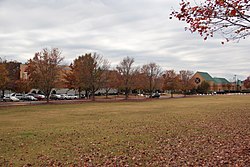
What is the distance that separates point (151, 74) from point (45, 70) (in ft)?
114

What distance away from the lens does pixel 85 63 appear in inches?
2270

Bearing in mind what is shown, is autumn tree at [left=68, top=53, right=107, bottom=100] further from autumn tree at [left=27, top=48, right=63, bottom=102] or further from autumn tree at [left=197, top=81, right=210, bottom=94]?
autumn tree at [left=197, top=81, right=210, bottom=94]

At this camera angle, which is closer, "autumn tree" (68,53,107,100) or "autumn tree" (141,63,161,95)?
"autumn tree" (68,53,107,100)

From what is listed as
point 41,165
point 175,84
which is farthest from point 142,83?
point 41,165

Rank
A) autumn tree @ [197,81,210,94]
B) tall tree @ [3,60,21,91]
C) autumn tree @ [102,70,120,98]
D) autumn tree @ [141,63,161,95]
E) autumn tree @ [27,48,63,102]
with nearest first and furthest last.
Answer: autumn tree @ [27,48,63,102] < tall tree @ [3,60,21,91] < autumn tree @ [102,70,120,98] < autumn tree @ [141,63,161,95] < autumn tree @ [197,81,210,94]

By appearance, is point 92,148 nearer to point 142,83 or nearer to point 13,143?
point 13,143

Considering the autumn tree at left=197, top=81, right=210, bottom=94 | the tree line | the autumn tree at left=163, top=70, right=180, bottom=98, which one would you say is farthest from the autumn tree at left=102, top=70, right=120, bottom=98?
the autumn tree at left=197, top=81, right=210, bottom=94

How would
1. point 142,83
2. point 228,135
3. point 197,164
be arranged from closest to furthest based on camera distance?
point 197,164 → point 228,135 → point 142,83

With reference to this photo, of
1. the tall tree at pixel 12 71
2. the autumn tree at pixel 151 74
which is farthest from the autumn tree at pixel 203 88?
the tall tree at pixel 12 71

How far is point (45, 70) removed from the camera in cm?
4866

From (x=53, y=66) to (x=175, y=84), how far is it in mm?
44170

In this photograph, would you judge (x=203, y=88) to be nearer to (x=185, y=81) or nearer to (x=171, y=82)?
(x=185, y=81)

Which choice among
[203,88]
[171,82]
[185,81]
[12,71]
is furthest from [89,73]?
[203,88]

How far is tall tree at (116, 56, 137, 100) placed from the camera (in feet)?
213
